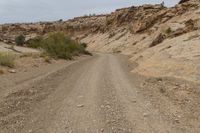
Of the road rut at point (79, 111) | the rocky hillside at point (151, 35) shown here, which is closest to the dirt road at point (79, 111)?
the road rut at point (79, 111)

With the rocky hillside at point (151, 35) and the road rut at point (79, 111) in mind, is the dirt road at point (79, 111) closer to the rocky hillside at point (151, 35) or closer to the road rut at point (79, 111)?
the road rut at point (79, 111)

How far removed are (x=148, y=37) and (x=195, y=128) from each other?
5441cm

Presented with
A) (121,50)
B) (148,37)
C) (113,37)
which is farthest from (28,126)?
(113,37)

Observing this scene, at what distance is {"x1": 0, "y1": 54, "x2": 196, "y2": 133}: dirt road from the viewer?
10248 millimetres

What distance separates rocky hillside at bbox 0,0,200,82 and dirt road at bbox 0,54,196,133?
6.67 metres

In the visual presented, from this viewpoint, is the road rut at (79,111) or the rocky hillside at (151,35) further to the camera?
the rocky hillside at (151,35)

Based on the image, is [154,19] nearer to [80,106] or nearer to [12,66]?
[12,66]

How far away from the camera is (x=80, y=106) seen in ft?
43.1

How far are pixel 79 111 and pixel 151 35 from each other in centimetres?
5263

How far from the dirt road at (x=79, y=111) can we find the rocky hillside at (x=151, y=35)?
21.9 ft

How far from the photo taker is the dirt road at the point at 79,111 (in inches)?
403

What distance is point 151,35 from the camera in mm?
63750

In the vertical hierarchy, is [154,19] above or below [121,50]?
above

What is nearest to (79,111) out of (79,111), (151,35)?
(79,111)
